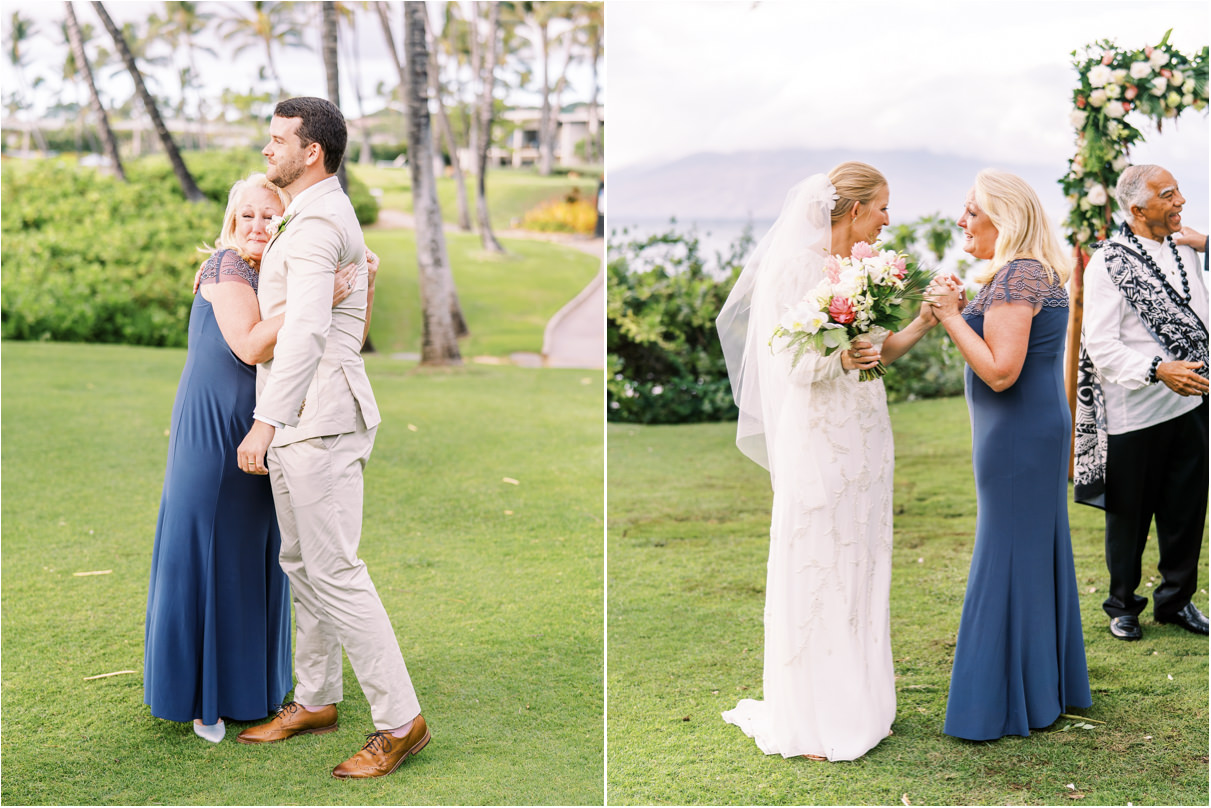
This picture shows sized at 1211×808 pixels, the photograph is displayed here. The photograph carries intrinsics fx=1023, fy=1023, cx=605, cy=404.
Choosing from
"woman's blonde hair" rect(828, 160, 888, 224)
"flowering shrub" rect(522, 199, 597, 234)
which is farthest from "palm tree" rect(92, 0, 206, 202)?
"woman's blonde hair" rect(828, 160, 888, 224)

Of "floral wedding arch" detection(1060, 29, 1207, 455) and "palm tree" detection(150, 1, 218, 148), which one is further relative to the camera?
"palm tree" detection(150, 1, 218, 148)

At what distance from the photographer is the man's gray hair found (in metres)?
4.63

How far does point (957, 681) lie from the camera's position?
12.1ft

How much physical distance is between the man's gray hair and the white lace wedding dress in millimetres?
2026

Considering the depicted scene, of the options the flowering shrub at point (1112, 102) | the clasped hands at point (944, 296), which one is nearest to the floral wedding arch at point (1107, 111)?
the flowering shrub at point (1112, 102)

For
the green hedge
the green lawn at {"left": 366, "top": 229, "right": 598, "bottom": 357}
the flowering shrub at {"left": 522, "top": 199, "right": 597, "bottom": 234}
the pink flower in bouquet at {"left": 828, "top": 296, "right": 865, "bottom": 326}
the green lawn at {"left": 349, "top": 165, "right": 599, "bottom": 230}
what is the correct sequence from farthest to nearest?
the green lawn at {"left": 349, "top": 165, "right": 599, "bottom": 230} < the flowering shrub at {"left": 522, "top": 199, "right": 597, "bottom": 234} < the green lawn at {"left": 366, "top": 229, "right": 598, "bottom": 357} < the green hedge < the pink flower in bouquet at {"left": 828, "top": 296, "right": 865, "bottom": 326}

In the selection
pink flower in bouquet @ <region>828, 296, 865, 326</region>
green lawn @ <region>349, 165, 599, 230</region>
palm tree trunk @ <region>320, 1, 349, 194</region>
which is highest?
palm tree trunk @ <region>320, 1, 349, 194</region>

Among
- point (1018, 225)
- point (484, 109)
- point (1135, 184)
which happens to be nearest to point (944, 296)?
point (1018, 225)

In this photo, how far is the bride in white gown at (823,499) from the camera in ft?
11.4

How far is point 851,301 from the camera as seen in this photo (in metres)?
3.26

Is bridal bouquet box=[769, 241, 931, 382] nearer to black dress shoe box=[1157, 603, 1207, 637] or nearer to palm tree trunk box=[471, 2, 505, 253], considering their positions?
black dress shoe box=[1157, 603, 1207, 637]

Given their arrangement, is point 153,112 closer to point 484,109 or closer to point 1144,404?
point 484,109

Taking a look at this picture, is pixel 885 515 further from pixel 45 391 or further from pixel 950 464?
pixel 45 391

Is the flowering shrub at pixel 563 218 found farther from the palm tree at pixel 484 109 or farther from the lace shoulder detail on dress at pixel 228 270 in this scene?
the lace shoulder detail on dress at pixel 228 270
